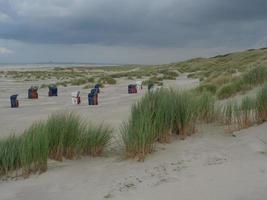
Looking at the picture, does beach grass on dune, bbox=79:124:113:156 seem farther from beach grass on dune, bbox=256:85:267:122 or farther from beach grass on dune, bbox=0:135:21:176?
beach grass on dune, bbox=256:85:267:122

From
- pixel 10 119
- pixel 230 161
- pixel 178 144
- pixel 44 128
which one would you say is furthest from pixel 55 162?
pixel 10 119

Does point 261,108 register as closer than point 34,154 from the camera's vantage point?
No

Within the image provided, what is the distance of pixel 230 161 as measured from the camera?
5574 millimetres

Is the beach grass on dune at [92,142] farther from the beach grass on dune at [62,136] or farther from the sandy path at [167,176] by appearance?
the sandy path at [167,176]

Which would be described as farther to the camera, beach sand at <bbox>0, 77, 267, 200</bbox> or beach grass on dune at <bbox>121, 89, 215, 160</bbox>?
beach grass on dune at <bbox>121, 89, 215, 160</bbox>

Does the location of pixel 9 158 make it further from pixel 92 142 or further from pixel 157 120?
pixel 157 120

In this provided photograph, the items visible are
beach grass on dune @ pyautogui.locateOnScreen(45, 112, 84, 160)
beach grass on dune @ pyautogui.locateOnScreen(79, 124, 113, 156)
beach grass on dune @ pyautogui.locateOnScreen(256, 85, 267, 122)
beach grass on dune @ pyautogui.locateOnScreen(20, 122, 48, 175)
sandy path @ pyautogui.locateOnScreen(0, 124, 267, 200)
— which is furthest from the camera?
beach grass on dune @ pyautogui.locateOnScreen(256, 85, 267, 122)

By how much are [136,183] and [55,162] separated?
1753 millimetres

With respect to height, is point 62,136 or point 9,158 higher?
point 62,136

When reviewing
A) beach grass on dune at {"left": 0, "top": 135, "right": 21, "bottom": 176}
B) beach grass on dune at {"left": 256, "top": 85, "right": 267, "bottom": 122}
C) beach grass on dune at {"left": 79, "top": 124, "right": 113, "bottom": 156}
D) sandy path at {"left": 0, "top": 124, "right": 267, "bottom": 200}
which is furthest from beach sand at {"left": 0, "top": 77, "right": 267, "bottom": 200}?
beach grass on dune at {"left": 256, "top": 85, "right": 267, "bottom": 122}

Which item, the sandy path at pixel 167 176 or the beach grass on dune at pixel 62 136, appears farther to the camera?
the beach grass on dune at pixel 62 136

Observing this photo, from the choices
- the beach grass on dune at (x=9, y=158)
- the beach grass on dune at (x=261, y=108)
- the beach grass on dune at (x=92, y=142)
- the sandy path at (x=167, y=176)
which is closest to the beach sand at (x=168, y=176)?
the sandy path at (x=167, y=176)

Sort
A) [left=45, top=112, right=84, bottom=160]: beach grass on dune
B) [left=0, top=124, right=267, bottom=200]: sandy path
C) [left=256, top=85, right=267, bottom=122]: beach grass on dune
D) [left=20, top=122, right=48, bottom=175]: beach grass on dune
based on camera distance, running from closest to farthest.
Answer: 1. [left=0, top=124, right=267, bottom=200]: sandy path
2. [left=20, top=122, right=48, bottom=175]: beach grass on dune
3. [left=45, top=112, right=84, bottom=160]: beach grass on dune
4. [left=256, top=85, right=267, bottom=122]: beach grass on dune

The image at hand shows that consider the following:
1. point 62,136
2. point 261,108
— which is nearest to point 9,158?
point 62,136
